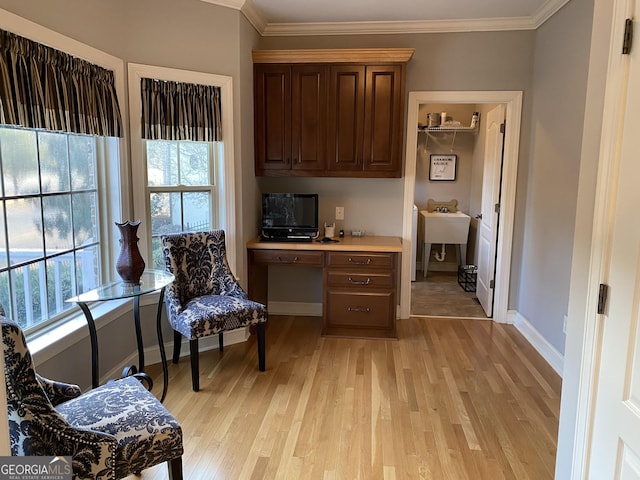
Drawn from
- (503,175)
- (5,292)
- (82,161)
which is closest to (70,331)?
(5,292)

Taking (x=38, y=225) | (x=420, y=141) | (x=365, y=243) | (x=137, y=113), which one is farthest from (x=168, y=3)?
(x=420, y=141)

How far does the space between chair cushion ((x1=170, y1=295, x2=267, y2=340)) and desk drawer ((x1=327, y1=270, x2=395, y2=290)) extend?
0.89 meters

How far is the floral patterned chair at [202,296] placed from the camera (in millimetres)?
2885

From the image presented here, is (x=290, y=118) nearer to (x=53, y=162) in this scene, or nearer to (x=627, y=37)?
(x=53, y=162)

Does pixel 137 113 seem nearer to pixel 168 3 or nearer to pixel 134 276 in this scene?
pixel 168 3

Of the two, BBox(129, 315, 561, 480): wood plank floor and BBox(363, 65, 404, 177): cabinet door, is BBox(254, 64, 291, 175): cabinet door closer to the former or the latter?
BBox(363, 65, 404, 177): cabinet door

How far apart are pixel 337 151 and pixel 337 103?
0.40 metres

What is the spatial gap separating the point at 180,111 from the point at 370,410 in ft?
7.75

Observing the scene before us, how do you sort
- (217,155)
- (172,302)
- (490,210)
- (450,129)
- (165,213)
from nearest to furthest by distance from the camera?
(172,302) → (165,213) → (217,155) → (490,210) → (450,129)

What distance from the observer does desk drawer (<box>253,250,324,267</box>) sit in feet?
12.4

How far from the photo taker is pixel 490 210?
4.43 metres

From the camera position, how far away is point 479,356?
352 cm

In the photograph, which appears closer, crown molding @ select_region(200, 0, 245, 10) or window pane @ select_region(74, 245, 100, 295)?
window pane @ select_region(74, 245, 100, 295)

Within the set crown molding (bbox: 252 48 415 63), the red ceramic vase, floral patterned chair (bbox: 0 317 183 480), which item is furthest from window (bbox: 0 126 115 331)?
crown molding (bbox: 252 48 415 63)
